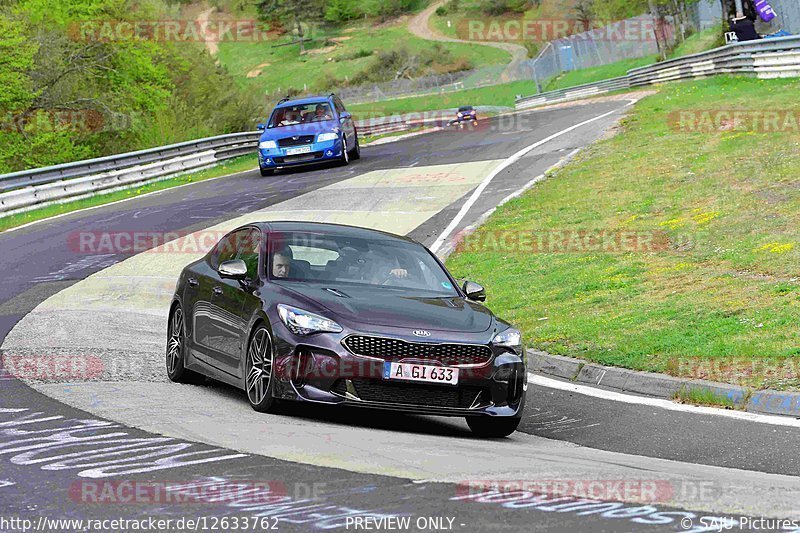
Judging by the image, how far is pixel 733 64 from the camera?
4250 centimetres

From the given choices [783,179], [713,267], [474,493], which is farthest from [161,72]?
[474,493]

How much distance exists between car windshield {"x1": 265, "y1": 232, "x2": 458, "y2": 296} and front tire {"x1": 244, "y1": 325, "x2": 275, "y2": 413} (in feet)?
2.23

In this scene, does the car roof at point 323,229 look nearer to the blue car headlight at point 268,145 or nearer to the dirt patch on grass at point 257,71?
the blue car headlight at point 268,145

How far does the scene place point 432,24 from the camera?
15400cm

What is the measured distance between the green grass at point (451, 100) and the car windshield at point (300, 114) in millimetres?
54678

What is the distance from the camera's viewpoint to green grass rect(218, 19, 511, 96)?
13188cm

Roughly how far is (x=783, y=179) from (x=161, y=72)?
3466 centimetres

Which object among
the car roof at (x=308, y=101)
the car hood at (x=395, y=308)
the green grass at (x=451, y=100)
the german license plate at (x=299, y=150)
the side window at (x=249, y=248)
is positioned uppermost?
the car roof at (x=308, y=101)

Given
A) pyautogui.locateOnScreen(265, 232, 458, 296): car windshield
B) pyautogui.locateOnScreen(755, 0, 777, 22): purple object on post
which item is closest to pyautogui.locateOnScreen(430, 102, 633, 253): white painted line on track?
pyautogui.locateOnScreen(265, 232, 458, 296): car windshield

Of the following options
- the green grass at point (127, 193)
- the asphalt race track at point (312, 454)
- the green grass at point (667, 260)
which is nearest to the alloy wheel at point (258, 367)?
A: the asphalt race track at point (312, 454)

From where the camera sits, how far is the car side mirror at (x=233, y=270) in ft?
31.8

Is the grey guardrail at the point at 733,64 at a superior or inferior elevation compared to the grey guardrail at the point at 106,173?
inferior

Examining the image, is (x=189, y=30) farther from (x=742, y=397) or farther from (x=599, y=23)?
(x=599, y=23)

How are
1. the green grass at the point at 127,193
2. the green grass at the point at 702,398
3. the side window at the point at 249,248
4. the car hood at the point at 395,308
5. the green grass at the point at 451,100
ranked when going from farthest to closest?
the green grass at the point at 451,100 → the green grass at the point at 127,193 → the side window at the point at 249,248 → the green grass at the point at 702,398 → the car hood at the point at 395,308
